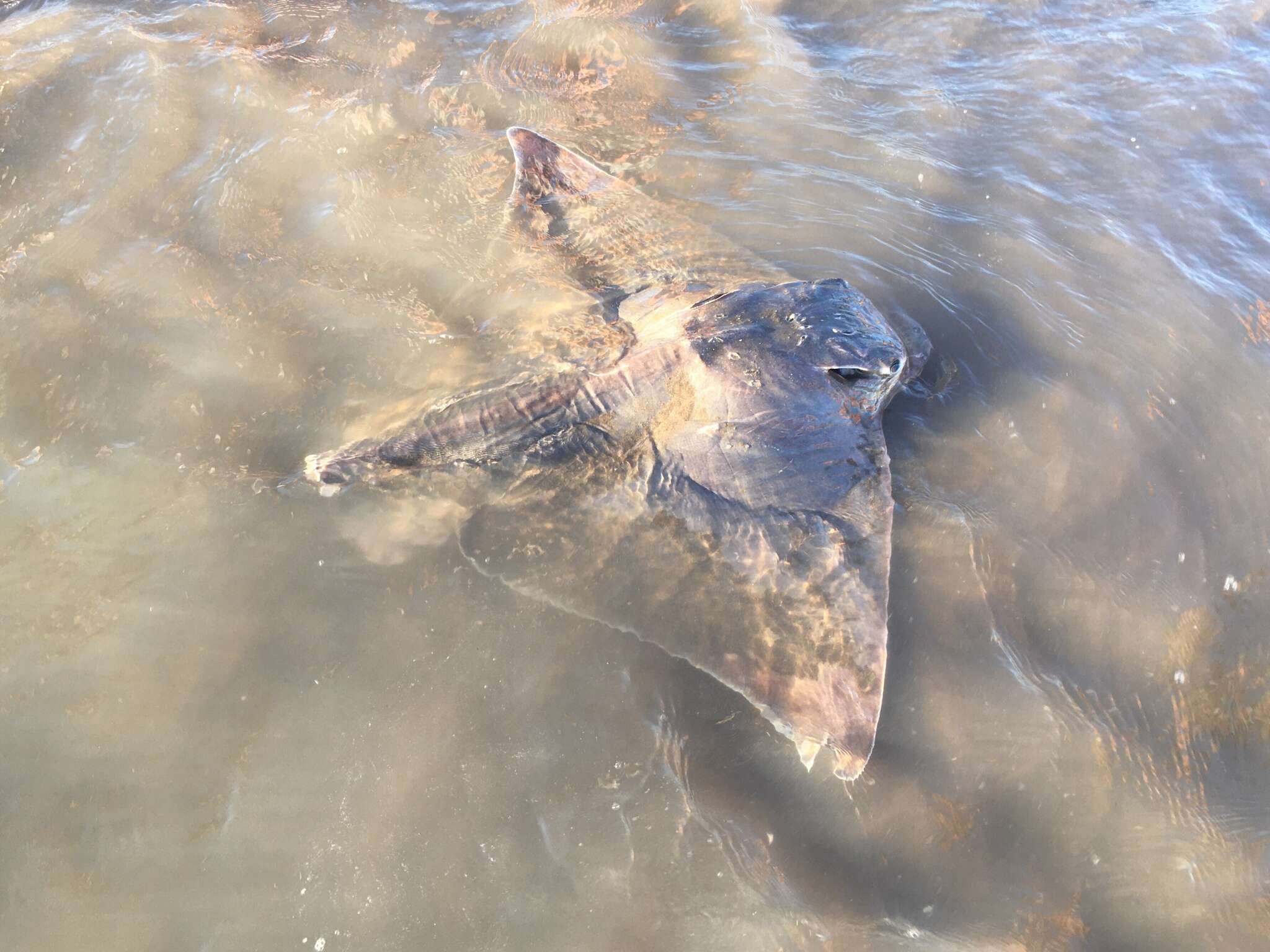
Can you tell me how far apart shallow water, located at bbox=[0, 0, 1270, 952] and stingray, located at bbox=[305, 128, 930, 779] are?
22 cm

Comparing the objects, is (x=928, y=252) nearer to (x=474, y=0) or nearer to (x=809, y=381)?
(x=809, y=381)

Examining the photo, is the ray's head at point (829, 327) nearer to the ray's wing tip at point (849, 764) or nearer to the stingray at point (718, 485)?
the stingray at point (718, 485)

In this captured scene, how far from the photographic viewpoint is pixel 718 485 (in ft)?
12.0

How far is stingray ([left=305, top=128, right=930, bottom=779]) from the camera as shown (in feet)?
10.4

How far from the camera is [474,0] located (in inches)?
286

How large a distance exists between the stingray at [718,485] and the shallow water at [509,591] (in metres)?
0.22

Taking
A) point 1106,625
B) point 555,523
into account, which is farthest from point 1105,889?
point 555,523

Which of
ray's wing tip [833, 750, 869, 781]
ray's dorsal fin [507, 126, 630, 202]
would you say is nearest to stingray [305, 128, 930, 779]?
ray's wing tip [833, 750, 869, 781]

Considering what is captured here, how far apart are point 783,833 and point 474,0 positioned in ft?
25.6

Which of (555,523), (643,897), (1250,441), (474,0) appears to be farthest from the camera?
(474,0)

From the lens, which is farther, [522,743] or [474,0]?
[474,0]

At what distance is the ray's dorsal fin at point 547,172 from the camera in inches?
206

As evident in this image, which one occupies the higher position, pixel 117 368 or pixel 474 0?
pixel 474 0

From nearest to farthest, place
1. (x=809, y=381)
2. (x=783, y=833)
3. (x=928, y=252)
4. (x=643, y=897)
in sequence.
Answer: (x=643, y=897)
(x=783, y=833)
(x=809, y=381)
(x=928, y=252)
